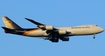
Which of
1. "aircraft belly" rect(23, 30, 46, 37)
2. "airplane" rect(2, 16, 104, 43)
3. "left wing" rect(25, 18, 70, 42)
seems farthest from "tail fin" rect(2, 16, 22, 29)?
"left wing" rect(25, 18, 70, 42)

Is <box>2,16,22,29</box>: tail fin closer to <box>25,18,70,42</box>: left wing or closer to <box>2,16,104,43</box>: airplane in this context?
<box>2,16,104,43</box>: airplane

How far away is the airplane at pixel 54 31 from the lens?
271ft

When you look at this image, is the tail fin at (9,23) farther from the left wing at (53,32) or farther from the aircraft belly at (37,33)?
the left wing at (53,32)

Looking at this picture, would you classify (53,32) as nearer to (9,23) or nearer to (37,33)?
(37,33)

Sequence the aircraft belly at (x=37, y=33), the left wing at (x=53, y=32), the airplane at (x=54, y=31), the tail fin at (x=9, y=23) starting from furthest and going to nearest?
the tail fin at (x=9, y=23) < the aircraft belly at (x=37, y=33) < the airplane at (x=54, y=31) < the left wing at (x=53, y=32)

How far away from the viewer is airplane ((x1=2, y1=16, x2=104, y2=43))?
82.5 meters

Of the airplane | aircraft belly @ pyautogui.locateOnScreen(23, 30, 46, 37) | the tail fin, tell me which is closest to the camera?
the airplane

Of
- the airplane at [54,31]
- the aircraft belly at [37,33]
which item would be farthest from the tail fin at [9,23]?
the aircraft belly at [37,33]

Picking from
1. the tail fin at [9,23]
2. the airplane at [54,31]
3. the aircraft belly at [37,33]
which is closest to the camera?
the airplane at [54,31]

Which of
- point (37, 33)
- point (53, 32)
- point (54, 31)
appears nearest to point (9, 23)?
point (37, 33)

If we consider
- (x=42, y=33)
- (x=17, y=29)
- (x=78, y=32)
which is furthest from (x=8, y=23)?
(x=78, y=32)

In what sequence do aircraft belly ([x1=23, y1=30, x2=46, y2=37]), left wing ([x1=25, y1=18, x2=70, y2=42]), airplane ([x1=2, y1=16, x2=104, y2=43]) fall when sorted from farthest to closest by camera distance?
aircraft belly ([x1=23, y1=30, x2=46, y2=37])
airplane ([x1=2, y1=16, x2=104, y2=43])
left wing ([x1=25, y1=18, x2=70, y2=42])

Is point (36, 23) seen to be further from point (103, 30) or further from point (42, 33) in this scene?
point (103, 30)

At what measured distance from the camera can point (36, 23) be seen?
7962 cm
